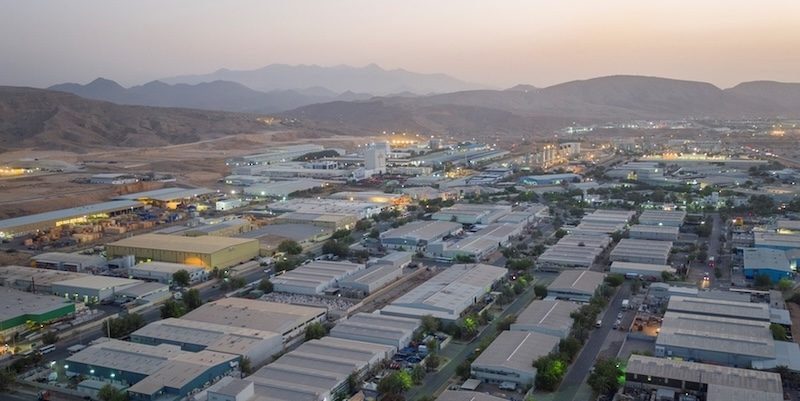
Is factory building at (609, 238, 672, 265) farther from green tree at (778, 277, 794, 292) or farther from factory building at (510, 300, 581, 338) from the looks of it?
factory building at (510, 300, 581, 338)

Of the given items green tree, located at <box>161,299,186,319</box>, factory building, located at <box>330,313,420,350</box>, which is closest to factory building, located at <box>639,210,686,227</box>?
factory building, located at <box>330,313,420,350</box>

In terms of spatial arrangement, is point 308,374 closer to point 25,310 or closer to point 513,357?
point 513,357

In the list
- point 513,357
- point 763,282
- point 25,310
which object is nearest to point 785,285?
point 763,282

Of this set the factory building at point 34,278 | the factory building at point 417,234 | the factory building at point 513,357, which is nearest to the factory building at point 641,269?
the factory building at point 513,357

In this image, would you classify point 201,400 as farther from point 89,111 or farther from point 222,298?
point 89,111

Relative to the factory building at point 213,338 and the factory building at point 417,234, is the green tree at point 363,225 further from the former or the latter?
the factory building at point 213,338

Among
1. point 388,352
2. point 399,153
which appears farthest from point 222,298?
point 399,153

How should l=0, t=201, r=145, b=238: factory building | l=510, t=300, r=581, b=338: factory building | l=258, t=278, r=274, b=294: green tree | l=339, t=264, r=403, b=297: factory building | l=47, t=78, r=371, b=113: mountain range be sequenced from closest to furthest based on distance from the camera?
l=510, t=300, r=581, b=338: factory building → l=339, t=264, r=403, b=297: factory building → l=258, t=278, r=274, b=294: green tree → l=0, t=201, r=145, b=238: factory building → l=47, t=78, r=371, b=113: mountain range

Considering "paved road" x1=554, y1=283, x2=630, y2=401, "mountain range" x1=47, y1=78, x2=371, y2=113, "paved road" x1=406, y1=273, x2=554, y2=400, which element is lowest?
"paved road" x1=406, y1=273, x2=554, y2=400
